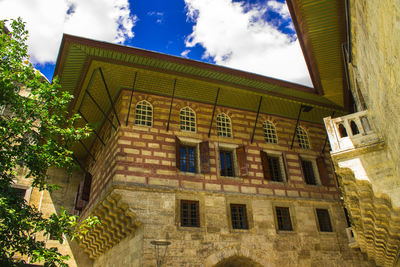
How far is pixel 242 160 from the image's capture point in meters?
13.9

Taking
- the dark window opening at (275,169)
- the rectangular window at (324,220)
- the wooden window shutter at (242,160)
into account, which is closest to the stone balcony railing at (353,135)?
the wooden window shutter at (242,160)

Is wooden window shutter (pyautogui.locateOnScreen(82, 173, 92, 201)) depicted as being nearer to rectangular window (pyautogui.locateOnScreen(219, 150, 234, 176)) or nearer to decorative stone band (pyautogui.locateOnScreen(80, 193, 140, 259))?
decorative stone band (pyautogui.locateOnScreen(80, 193, 140, 259))

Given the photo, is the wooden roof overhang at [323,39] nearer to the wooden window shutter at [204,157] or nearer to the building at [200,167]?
the building at [200,167]

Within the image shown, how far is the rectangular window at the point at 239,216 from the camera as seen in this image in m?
12.9

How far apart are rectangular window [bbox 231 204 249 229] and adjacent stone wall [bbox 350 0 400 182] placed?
21.0ft

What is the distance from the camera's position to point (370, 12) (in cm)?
646

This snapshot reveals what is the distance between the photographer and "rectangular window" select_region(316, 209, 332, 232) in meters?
14.3

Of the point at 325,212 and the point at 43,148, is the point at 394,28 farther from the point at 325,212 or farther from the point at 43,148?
the point at 325,212

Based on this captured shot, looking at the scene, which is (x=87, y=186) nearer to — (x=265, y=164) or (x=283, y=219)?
(x=265, y=164)

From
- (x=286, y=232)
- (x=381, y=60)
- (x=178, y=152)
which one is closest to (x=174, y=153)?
(x=178, y=152)

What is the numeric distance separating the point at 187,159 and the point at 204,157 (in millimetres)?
688

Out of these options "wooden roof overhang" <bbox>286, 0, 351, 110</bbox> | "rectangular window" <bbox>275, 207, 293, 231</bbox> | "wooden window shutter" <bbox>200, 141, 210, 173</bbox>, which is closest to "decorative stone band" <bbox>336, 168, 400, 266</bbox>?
"rectangular window" <bbox>275, 207, 293, 231</bbox>

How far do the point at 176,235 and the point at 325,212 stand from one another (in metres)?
6.91

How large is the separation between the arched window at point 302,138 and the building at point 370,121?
546 cm
